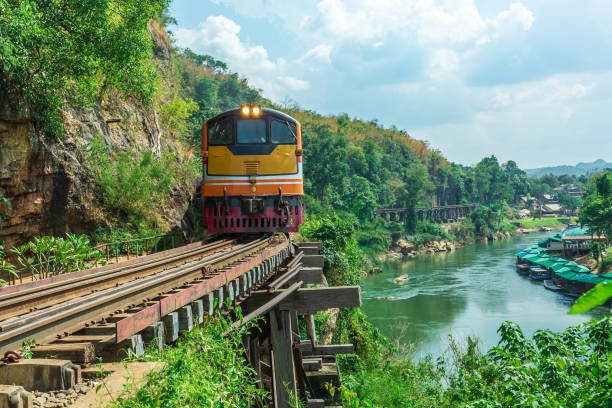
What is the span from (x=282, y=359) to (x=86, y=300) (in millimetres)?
2861

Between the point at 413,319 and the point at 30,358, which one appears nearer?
the point at 30,358

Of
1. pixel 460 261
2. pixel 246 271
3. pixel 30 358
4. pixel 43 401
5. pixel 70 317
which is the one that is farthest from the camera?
pixel 460 261

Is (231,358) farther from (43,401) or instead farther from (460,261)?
(460,261)

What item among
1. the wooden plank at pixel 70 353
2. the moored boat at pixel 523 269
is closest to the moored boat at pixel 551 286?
the moored boat at pixel 523 269

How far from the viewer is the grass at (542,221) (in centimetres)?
6750

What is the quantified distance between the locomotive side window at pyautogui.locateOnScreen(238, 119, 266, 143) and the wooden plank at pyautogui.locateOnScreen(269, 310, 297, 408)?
5.46 m

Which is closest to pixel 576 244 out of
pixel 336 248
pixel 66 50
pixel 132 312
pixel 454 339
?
pixel 454 339

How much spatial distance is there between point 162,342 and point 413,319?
20087 millimetres

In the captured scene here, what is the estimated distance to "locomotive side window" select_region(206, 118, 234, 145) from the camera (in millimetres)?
10492

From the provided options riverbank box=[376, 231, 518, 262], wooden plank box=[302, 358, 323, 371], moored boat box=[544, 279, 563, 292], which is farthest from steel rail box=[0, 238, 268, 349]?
riverbank box=[376, 231, 518, 262]

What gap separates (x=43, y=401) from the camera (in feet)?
7.38

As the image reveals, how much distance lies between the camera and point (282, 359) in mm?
5746

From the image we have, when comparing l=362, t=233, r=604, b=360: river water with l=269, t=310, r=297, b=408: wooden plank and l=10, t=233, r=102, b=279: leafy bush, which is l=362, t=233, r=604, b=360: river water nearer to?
l=10, t=233, r=102, b=279: leafy bush

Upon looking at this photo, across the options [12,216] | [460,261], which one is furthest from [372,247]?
[12,216]
